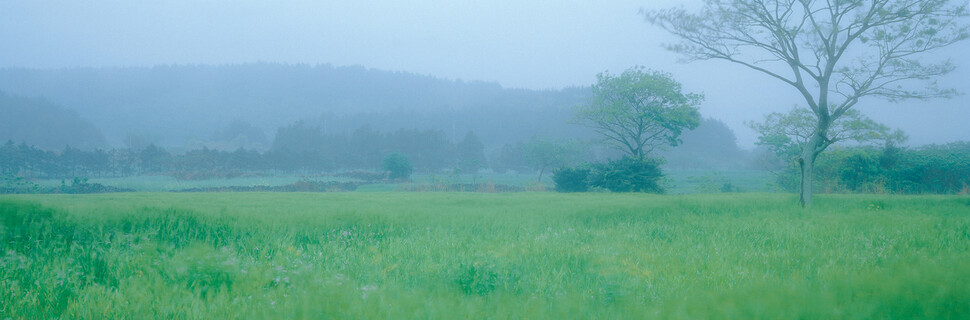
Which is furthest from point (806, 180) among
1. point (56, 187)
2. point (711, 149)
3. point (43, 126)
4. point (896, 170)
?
point (711, 149)

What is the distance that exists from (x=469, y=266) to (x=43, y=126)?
142ft

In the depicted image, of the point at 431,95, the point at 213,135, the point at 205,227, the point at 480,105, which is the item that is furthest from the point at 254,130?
the point at 205,227

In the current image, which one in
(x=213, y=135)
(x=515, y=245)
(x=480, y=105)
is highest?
(x=480, y=105)

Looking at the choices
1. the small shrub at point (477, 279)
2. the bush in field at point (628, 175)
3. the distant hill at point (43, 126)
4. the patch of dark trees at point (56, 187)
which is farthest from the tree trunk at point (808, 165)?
the distant hill at point (43, 126)

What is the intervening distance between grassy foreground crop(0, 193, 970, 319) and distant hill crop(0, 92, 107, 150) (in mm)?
31204

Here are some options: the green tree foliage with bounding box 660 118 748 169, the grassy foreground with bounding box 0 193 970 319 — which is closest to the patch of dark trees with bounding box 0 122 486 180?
the grassy foreground with bounding box 0 193 970 319

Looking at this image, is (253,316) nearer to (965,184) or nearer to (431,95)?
(965,184)

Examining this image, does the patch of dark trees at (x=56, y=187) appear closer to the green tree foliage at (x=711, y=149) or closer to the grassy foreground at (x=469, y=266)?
the grassy foreground at (x=469, y=266)

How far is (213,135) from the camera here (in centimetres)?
5647

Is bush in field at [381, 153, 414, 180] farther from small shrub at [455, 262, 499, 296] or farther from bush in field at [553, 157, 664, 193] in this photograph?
small shrub at [455, 262, 499, 296]

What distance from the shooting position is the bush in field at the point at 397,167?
4242cm

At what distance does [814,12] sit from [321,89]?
327ft

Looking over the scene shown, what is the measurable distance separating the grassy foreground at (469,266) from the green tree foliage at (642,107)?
75.1 feet

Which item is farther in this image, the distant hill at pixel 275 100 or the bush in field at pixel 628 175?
the distant hill at pixel 275 100
